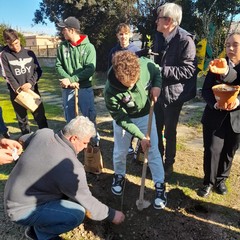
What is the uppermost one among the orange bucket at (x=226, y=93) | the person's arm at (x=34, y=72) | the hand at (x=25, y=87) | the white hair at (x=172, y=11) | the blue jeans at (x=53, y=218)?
the white hair at (x=172, y=11)

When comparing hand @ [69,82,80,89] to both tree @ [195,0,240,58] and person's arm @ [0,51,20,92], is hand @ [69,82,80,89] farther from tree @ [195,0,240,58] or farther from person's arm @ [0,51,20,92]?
tree @ [195,0,240,58]

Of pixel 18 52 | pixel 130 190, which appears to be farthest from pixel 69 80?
pixel 130 190

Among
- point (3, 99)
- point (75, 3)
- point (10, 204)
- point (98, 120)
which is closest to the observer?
point (10, 204)

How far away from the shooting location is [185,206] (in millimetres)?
3289

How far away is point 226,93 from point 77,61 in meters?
2.33

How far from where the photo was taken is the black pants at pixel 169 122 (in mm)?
3457

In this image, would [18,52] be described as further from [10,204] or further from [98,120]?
Result: [10,204]

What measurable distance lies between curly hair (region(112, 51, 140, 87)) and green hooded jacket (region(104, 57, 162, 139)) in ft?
0.45

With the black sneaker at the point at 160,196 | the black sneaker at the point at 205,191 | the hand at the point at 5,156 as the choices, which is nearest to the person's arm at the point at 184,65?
the black sneaker at the point at 160,196

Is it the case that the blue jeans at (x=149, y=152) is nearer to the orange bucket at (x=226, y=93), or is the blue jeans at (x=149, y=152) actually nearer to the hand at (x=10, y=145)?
the orange bucket at (x=226, y=93)

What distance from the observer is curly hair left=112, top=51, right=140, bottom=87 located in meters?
2.58

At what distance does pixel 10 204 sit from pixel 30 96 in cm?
252

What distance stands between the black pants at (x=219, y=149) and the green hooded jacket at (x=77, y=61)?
1.93 meters

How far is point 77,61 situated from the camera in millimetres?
4141
